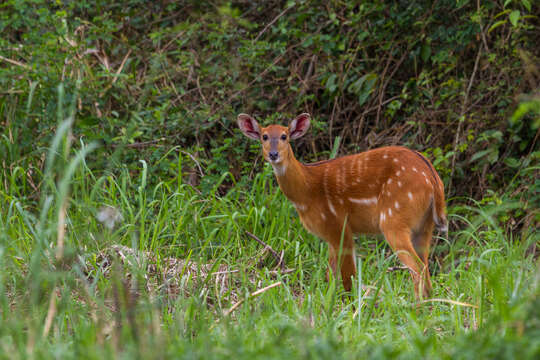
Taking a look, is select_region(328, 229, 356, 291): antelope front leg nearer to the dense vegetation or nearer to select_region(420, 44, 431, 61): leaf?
the dense vegetation

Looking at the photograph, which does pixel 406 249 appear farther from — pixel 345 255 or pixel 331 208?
pixel 331 208

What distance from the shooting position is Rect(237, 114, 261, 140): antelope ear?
4902mm

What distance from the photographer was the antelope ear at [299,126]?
489 cm

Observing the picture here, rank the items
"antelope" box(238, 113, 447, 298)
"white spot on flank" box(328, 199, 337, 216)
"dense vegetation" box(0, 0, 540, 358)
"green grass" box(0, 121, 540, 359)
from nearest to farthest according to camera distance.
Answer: "green grass" box(0, 121, 540, 359)
"dense vegetation" box(0, 0, 540, 358)
"antelope" box(238, 113, 447, 298)
"white spot on flank" box(328, 199, 337, 216)

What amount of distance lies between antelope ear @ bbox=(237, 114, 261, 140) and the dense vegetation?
418 millimetres

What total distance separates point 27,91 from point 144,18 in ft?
6.25

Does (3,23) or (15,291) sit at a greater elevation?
(3,23)

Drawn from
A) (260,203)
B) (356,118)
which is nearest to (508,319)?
(260,203)

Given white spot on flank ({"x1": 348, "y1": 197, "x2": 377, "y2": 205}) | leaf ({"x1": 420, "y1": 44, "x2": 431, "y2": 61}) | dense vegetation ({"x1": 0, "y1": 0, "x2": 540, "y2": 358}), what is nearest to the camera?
dense vegetation ({"x1": 0, "y1": 0, "x2": 540, "y2": 358})

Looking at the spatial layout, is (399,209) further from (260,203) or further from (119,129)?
(119,129)

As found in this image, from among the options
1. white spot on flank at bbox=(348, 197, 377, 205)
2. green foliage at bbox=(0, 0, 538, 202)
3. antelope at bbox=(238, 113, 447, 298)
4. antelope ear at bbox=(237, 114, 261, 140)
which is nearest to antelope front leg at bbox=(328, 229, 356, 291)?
antelope at bbox=(238, 113, 447, 298)

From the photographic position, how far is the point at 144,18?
7.25 meters

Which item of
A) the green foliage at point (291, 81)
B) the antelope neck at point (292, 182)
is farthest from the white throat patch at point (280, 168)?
the green foliage at point (291, 81)

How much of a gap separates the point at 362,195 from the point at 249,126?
3.35 feet
